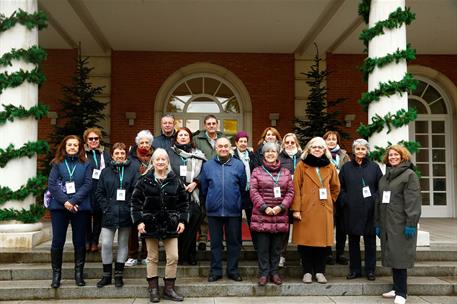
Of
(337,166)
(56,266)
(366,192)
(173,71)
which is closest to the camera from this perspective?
(56,266)

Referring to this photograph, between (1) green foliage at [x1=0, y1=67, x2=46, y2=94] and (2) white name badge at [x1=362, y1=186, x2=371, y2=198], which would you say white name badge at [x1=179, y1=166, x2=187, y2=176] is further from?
(1) green foliage at [x1=0, y1=67, x2=46, y2=94]

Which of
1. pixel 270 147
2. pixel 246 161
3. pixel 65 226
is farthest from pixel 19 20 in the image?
pixel 270 147

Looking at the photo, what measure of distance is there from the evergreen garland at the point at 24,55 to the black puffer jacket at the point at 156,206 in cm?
321

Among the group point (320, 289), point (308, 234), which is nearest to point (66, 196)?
point (308, 234)

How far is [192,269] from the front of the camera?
573 cm

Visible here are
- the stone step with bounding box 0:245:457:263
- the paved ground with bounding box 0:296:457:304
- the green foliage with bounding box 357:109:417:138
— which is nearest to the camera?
the paved ground with bounding box 0:296:457:304

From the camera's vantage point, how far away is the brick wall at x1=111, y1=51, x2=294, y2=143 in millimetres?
11867

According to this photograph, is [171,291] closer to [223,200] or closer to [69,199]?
[223,200]

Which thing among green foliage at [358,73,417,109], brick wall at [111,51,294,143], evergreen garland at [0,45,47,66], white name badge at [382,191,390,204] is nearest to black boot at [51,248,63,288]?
evergreen garland at [0,45,47,66]

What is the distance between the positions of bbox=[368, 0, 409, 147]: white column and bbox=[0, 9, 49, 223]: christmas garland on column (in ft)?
16.6

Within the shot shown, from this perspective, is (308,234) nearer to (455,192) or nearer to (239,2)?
(239,2)

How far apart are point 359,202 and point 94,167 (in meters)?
3.25

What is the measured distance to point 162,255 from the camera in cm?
621

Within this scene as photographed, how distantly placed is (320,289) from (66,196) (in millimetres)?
3109
